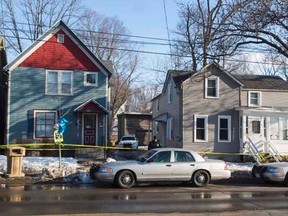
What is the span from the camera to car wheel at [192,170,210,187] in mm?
17747

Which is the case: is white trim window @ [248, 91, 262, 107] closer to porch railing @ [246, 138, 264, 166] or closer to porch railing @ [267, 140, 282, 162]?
porch railing @ [267, 140, 282, 162]

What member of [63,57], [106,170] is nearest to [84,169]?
[106,170]

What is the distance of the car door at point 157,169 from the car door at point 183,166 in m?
0.25

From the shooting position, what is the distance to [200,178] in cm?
1786

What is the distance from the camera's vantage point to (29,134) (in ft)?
94.9

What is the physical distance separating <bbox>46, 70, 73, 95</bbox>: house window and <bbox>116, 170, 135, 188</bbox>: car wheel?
1404cm

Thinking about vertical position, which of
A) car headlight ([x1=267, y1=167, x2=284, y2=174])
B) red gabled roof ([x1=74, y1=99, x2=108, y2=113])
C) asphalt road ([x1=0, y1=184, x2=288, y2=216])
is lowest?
asphalt road ([x1=0, y1=184, x2=288, y2=216])

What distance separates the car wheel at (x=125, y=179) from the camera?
1672 cm

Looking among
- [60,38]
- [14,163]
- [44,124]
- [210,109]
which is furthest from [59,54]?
[14,163]

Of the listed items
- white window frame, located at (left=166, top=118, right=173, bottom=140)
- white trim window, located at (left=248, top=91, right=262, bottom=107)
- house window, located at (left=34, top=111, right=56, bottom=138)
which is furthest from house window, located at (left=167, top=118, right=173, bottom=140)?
house window, located at (left=34, top=111, right=56, bottom=138)

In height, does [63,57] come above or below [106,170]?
above

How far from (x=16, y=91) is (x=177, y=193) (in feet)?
56.8

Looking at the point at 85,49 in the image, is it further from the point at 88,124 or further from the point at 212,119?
the point at 212,119

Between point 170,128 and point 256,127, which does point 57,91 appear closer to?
point 170,128
